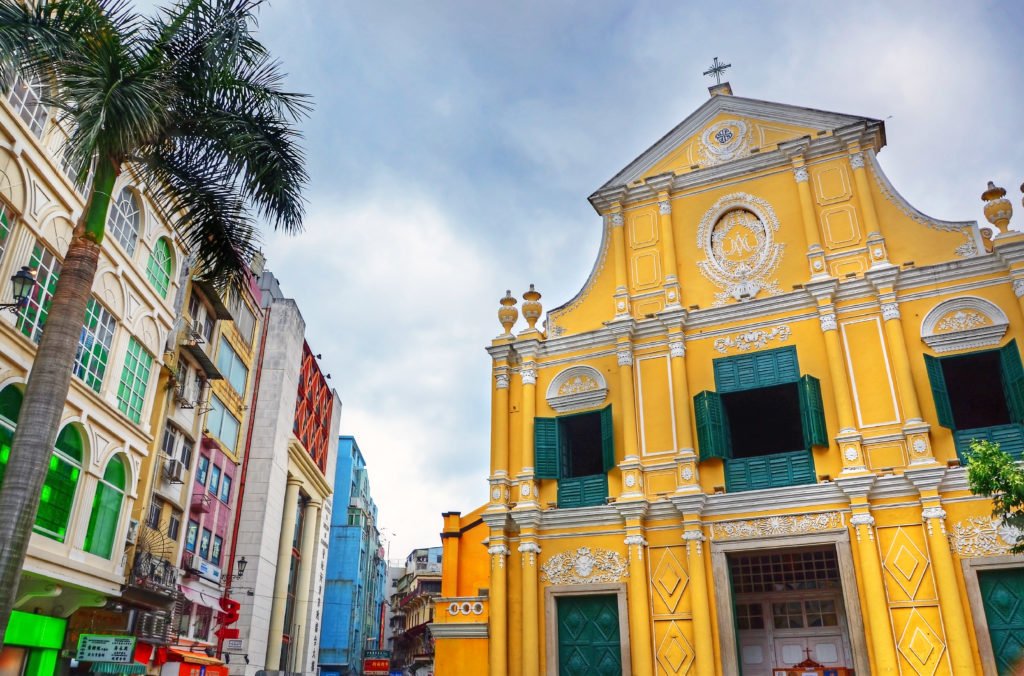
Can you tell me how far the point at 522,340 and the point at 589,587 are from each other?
19.6ft

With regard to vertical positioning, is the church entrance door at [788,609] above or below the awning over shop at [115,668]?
above

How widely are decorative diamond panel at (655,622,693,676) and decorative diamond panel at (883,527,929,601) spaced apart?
3820 millimetres

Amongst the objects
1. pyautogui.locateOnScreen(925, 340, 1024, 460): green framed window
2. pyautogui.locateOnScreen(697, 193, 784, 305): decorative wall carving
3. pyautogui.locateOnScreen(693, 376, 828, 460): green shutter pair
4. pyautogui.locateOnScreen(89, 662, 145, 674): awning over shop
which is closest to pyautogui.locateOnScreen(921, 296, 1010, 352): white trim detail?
pyautogui.locateOnScreen(925, 340, 1024, 460): green framed window

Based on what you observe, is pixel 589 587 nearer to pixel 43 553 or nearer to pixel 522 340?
pixel 522 340

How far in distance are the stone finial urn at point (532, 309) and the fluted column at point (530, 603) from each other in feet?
16.5

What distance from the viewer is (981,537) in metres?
13.5

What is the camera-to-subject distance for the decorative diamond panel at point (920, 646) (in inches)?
516

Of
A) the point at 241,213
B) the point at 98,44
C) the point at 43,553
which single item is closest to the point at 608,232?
the point at 241,213

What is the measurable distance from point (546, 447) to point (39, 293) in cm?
1052

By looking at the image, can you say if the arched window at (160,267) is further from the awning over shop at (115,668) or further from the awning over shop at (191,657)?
the awning over shop at (191,657)

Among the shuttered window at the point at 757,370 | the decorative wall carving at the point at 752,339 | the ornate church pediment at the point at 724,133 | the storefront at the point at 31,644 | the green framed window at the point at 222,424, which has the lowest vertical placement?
the storefront at the point at 31,644

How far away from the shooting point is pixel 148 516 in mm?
19906

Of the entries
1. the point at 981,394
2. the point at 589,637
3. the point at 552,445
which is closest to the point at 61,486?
the point at 552,445

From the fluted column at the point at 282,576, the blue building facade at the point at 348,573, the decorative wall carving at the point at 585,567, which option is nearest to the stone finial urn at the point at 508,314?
the decorative wall carving at the point at 585,567
